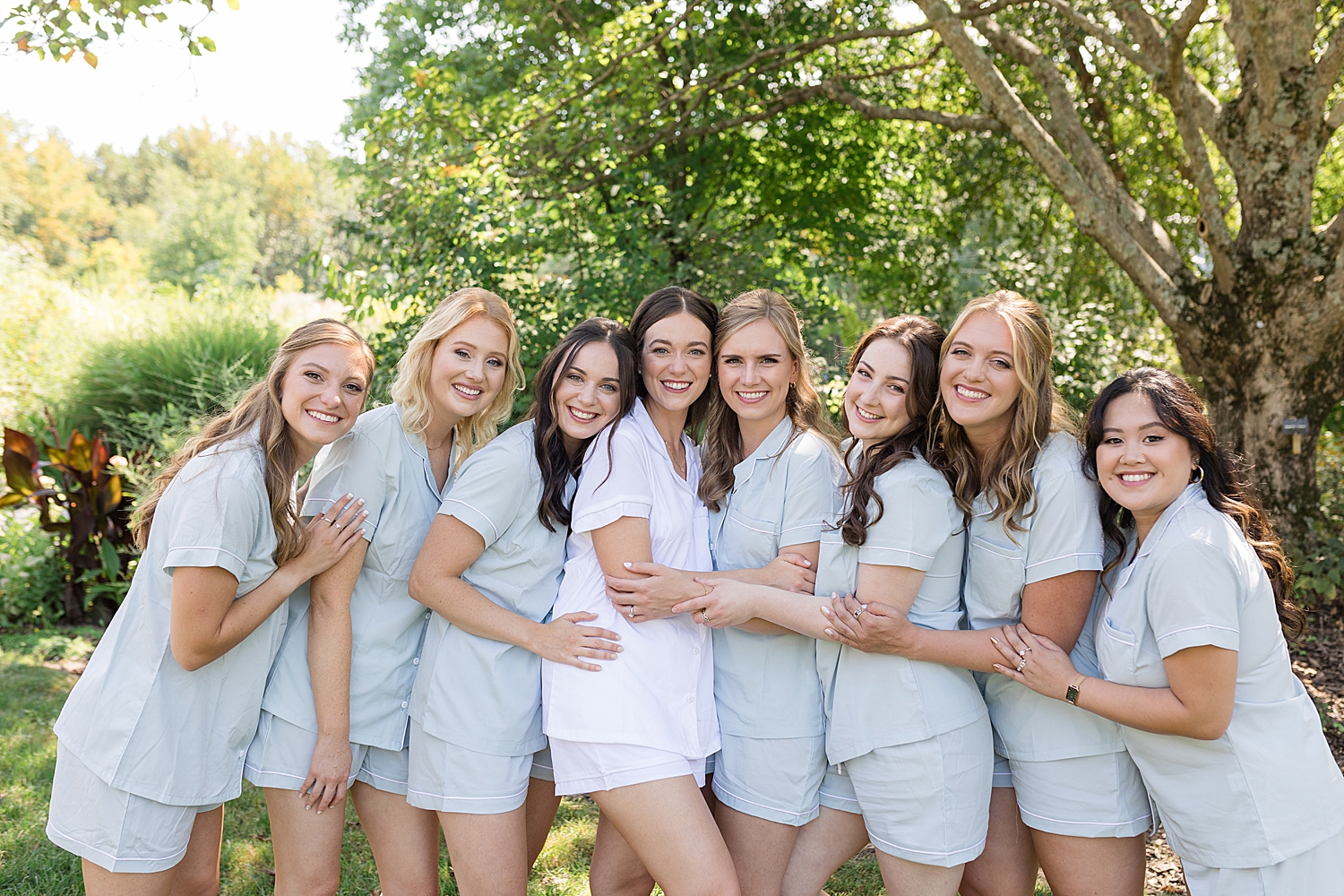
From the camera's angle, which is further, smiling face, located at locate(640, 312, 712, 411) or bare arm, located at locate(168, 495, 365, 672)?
smiling face, located at locate(640, 312, 712, 411)

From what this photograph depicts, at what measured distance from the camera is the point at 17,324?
40.2 ft

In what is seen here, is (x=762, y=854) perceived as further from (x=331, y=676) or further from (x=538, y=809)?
(x=331, y=676)

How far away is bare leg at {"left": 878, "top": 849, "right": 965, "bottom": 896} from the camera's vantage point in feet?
8.80

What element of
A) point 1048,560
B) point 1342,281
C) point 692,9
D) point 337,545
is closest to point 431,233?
point 692,9

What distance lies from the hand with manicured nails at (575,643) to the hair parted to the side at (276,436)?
2.60 ft

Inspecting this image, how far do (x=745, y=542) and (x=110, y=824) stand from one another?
6.65 feet

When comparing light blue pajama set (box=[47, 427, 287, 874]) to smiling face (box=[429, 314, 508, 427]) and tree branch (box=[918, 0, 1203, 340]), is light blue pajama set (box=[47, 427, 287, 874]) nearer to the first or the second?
smiling face (box=[429, 314, 508, 427])

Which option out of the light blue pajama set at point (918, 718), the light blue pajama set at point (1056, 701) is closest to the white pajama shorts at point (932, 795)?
the light blue pajama set at point (918, 718)

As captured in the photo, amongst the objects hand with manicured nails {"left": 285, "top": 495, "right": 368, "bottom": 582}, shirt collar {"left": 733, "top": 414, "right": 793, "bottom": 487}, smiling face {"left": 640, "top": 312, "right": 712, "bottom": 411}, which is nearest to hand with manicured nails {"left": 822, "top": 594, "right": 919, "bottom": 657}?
shirt collar {"left": 733, "top": 414, "right": 793, "bottom": 487}

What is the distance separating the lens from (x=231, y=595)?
2.60 metres

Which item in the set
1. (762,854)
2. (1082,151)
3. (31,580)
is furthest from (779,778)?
(31,580)

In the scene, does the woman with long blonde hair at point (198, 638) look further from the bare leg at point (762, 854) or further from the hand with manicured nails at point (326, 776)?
the bare leg at point (762, 854)

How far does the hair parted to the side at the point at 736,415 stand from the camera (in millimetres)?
3107

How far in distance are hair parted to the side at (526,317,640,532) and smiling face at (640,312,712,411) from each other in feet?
0.24
